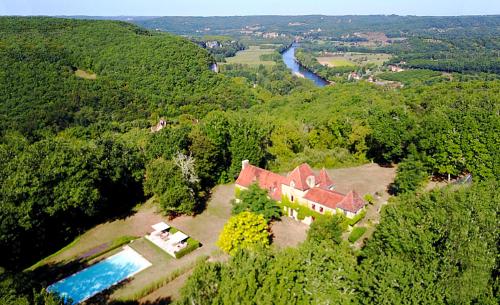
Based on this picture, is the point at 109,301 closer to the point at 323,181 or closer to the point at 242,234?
the point at 242,234

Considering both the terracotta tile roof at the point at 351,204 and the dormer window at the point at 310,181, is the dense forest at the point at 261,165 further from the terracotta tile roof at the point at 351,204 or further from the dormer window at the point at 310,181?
the dormer window at the point at 310,181

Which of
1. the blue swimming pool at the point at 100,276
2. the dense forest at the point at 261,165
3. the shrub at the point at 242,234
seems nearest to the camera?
the dense forest at the point at 261,165

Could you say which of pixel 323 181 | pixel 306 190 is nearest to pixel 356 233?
pixel 306 190

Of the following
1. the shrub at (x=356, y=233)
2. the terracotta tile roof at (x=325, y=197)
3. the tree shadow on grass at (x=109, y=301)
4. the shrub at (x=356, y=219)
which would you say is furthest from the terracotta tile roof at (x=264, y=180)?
the tree shadow on grass at (x=109, y=301)

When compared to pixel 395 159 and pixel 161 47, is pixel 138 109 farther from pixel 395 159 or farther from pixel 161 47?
pixel 395 159

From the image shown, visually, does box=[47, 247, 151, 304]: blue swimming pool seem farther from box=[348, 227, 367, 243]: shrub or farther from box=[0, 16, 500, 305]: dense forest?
box=[348, 227, 367, 243]: shrub

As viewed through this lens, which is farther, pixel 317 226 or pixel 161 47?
pixel 161 47

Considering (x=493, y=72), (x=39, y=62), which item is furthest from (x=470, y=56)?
(x=39, y=62)
